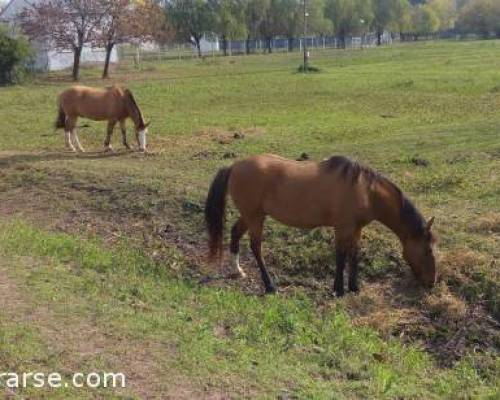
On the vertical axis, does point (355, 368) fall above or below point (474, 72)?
below

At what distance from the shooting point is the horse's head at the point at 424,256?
6461 millimetres

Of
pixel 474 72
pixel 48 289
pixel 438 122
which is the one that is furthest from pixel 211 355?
pixel 474 72

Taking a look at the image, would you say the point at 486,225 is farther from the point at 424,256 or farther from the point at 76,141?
the point at 76,141

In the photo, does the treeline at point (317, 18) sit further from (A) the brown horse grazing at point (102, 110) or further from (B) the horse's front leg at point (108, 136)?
(B) the horse's front leg at point (108, 136)

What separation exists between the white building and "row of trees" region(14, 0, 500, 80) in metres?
1.93

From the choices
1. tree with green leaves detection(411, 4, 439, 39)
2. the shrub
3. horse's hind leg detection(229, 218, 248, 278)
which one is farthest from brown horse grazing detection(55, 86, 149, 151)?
tree with green leaves detection(411, 4, 439, 39)

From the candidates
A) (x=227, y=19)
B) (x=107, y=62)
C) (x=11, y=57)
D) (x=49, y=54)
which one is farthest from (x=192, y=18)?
(x=11, y=57)

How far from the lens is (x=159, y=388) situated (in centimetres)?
430

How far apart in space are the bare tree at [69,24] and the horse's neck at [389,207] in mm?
34533

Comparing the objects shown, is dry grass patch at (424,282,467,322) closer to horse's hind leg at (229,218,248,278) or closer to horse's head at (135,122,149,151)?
horse's hind leg at (229,218,248,278)

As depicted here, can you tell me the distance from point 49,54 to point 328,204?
42.2 meters

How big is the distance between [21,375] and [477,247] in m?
5.07

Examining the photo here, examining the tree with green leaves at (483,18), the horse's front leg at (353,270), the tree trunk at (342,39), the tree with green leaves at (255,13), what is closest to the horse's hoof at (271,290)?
the horse's front leg at (353,270)

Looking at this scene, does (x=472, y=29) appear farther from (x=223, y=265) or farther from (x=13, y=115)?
(x=223, y=265)
